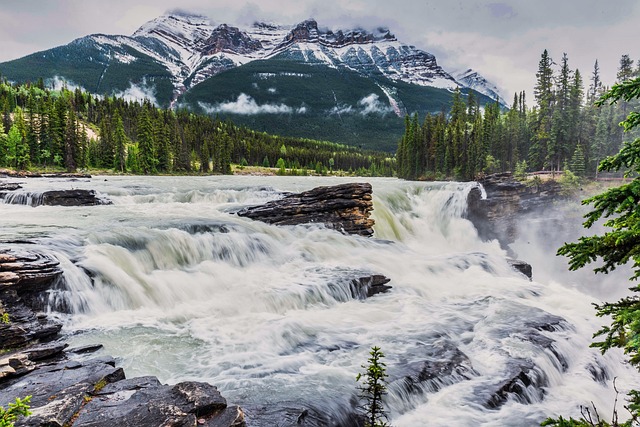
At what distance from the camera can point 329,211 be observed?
2200cm

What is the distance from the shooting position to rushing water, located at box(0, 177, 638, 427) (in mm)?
8109

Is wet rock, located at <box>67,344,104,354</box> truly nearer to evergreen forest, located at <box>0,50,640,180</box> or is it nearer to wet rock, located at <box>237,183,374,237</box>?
wet rock, located at <box>237,183,374,237</box>

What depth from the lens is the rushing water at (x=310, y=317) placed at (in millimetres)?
8109

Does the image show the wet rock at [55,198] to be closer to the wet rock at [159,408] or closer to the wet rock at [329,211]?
the wet rock at [329,211]

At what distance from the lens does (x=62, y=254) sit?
41.9 feet

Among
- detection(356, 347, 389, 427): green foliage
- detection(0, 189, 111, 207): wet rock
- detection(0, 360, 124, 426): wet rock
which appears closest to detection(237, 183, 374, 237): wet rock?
detection(0, 189, 111, 207): wet rock

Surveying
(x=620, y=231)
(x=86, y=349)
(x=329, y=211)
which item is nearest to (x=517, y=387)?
(x=620, y=231)

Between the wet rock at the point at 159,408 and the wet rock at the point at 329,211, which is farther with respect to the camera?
the wet rock at the point at 329,211

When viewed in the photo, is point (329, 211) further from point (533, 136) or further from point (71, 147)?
point (71, 147)

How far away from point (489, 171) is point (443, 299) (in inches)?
2278

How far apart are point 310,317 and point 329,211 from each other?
10.5 m

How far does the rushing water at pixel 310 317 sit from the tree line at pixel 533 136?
4572 cm

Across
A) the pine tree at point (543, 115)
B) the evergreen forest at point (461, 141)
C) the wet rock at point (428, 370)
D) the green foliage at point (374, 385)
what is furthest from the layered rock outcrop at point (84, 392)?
the pine tree at point (543, 115)

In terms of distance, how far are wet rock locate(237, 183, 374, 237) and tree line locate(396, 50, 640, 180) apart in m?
42.0
